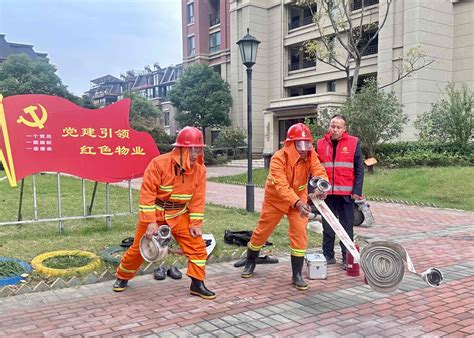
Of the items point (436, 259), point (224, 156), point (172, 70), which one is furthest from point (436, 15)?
point (172, 70)

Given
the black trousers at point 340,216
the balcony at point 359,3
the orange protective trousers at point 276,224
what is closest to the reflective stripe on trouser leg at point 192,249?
the orange protective trousers at point 276,224

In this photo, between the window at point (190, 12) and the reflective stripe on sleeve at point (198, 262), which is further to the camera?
the window at point (190, 12)

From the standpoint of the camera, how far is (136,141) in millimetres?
7613

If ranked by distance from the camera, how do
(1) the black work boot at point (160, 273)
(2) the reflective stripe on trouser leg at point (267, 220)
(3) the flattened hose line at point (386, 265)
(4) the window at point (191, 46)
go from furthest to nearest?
1. (4) the window at point (191, 46)
2. (1) the black work boot at point (160, 273)
3. (2) the reflective stripe on trouser leg at point (267, 220)
4. (3) the flattened hose line at point (386, 265)

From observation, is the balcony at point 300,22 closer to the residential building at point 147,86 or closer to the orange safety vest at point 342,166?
the residential building at point 147,86

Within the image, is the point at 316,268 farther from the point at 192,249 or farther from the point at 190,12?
the point at 190,12

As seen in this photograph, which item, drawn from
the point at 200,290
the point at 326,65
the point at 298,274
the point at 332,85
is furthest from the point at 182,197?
the point at 326,65

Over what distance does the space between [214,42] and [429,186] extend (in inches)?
1323

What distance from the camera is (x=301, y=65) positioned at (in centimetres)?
3581

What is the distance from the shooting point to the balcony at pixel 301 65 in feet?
115

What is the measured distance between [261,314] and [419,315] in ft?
4.69

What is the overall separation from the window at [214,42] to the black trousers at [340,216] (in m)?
39.0

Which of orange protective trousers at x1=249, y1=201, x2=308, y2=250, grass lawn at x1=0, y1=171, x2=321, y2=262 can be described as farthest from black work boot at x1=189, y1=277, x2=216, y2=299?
grass lawn at x1=0, y1=171, x2=321, y2=262

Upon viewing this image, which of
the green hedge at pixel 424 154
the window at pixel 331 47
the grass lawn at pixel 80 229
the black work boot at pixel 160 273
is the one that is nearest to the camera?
the black work boot at pixel 160 273
